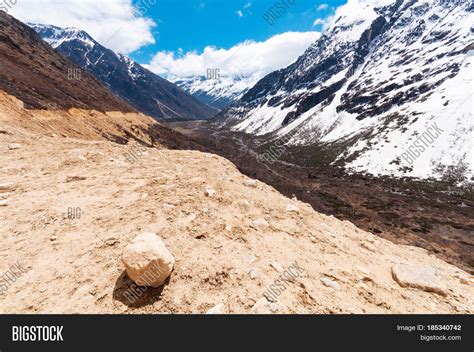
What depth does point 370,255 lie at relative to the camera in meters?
8.88

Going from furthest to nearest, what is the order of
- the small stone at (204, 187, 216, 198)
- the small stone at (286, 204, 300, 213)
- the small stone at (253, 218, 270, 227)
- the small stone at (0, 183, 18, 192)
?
the small stone at (0, 183, 18, 192)
the small stone at (286, 204, 300, 213)
the small stone at (204, 187, 216, 198)
the small stone at (253, 218, 270, 227)

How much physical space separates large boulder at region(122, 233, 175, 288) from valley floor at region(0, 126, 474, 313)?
0.85 ft

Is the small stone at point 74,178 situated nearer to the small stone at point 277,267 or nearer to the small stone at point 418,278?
the small stone at point 277,267

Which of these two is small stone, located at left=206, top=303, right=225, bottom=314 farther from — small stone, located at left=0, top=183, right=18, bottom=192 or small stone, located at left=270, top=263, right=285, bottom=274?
small stone, located at left=0, top=183, right=18, bottom=192

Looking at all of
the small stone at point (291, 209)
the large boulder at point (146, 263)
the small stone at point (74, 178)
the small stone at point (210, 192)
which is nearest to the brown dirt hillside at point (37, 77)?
the small stone at point (74, 178)

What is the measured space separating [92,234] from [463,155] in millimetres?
124488

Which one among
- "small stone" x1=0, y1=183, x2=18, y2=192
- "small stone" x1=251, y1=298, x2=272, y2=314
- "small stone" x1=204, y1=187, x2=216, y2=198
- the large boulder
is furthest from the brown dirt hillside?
"small stone" x1=251, y1=298, x2=272, y2=314

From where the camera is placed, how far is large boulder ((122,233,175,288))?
602 cm

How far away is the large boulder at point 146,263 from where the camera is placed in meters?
6.02

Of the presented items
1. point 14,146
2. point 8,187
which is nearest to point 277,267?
point 8,187

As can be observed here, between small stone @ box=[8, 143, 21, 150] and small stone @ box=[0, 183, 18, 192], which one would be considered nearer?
small stone @ box=[0, 183, 18, 192]

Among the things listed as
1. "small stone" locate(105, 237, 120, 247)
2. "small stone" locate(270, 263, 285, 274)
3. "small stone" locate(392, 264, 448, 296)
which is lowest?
"small stone" locate(105, 237, 120, 247)

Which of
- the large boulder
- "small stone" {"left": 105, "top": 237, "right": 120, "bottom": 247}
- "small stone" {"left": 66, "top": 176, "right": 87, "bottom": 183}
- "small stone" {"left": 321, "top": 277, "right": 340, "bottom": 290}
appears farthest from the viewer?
"small stone" {"left": 66, "top": 176, "right": 87, "bottom": 183}

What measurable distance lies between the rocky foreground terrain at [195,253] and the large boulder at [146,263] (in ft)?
0.90
